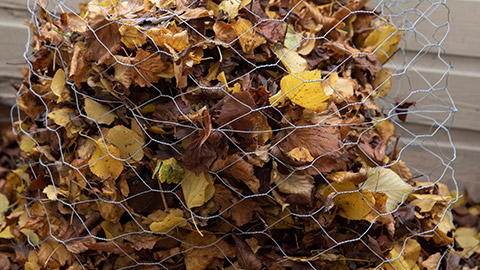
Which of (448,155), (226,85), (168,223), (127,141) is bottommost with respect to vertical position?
(448,155)

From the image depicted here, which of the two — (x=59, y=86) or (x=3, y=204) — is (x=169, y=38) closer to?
(x=59, y=86)

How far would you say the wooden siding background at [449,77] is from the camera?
1458mm

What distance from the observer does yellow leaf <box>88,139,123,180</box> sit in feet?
3.04

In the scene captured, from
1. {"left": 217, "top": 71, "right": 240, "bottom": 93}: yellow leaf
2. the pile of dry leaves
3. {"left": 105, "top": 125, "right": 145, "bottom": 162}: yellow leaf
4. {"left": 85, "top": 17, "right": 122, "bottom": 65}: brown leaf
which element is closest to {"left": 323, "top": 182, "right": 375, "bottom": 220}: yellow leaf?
the pile of dry leaves

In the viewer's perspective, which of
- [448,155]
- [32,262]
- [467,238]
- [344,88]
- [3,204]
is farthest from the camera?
[448,155]

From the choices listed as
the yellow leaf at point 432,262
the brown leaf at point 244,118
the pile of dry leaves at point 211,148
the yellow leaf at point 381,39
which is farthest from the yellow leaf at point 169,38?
the yellow leaf at point 432,262

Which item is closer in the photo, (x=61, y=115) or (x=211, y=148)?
(x=211, y=148)

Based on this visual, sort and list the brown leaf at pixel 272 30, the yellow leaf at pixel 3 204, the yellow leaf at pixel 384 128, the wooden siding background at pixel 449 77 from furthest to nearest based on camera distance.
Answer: the wooden siding background at pixel 449 77 → the yellow leaf at pixel 3 204 → the yellow leaf at pixel 384 128 → the brown leaf at pixel 272 30

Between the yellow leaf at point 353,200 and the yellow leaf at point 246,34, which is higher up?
the yellow leaf at point 246,34

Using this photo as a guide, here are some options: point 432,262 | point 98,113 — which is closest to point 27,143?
point 98,113

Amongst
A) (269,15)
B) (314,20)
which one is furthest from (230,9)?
(314,20)

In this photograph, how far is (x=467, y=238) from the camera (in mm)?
1450

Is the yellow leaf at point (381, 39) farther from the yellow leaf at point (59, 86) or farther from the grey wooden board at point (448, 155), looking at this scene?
the yellow leaf at point (59, 86)

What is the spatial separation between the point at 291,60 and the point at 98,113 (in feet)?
1.22
